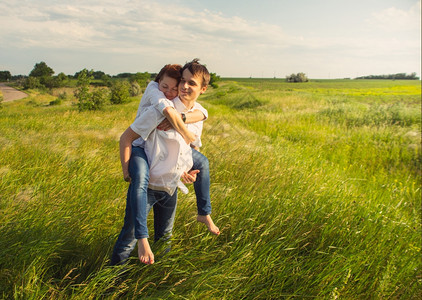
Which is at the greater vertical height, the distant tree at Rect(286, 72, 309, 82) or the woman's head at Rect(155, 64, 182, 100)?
the distant tree at Rect(286, 72, 309, 82)

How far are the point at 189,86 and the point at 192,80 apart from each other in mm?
43

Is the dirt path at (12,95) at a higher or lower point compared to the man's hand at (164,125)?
higher

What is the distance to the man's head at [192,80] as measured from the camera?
68.9 inches

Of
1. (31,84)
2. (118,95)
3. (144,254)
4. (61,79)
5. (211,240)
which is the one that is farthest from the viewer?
(61,79)

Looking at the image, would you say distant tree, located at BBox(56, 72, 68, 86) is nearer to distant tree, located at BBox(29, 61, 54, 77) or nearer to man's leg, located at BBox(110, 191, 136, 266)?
distant tree, located at BBox(29, 61, 54, 77)

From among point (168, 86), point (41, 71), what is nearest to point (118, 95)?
point (168, 86)

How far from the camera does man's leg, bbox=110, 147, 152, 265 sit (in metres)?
1.63

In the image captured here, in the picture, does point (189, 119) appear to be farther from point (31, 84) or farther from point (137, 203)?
point (31, 84)

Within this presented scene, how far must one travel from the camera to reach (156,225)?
214 cm

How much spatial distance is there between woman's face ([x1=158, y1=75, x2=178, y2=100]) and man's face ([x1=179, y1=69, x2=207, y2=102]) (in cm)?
6

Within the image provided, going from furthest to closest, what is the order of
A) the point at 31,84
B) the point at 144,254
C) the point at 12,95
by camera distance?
the point at 31,84
the point at 12,95
the point at 144,254

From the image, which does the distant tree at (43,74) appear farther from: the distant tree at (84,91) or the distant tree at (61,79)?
the distant tree at (84,91)

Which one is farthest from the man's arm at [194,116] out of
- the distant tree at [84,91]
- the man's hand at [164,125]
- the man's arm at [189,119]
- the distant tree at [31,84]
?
the distant tree at [31,84]

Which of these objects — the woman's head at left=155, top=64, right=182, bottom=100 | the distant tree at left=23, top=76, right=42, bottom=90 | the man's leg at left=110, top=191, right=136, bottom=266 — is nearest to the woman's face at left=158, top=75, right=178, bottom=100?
the woman's head at left=155, top=64, right=182, bottom=100
